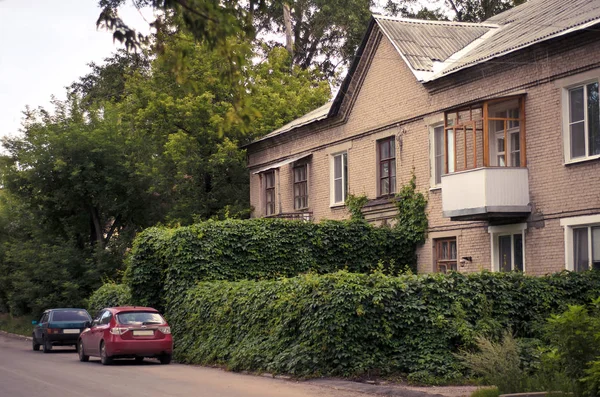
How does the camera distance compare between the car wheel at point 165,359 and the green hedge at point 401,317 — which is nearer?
the green hedge at point 401,317

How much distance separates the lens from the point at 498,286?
19.2 m

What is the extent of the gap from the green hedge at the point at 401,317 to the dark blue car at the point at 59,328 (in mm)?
13297

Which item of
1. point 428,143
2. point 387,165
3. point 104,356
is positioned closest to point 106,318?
point 104,356

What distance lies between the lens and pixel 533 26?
25406mm

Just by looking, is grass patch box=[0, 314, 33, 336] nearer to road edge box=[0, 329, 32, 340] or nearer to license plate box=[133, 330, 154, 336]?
road edge box=[0, 329, 32, 340]

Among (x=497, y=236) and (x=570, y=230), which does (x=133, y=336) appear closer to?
(x=497, y=236)

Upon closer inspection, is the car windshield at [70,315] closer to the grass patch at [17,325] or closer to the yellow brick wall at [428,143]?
the yellow brick wall at [428,143]

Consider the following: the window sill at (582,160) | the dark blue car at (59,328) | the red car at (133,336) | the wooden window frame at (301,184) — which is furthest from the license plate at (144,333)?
the wooden window frame at (301,184)

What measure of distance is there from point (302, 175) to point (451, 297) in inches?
699

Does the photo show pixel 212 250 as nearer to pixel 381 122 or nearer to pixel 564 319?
pixel 381 122

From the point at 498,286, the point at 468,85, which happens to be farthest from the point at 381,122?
the point at 498,286

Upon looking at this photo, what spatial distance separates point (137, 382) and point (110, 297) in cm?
1725

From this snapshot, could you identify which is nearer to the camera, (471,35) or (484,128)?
(484,128)

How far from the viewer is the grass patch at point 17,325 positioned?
47.1 metres
